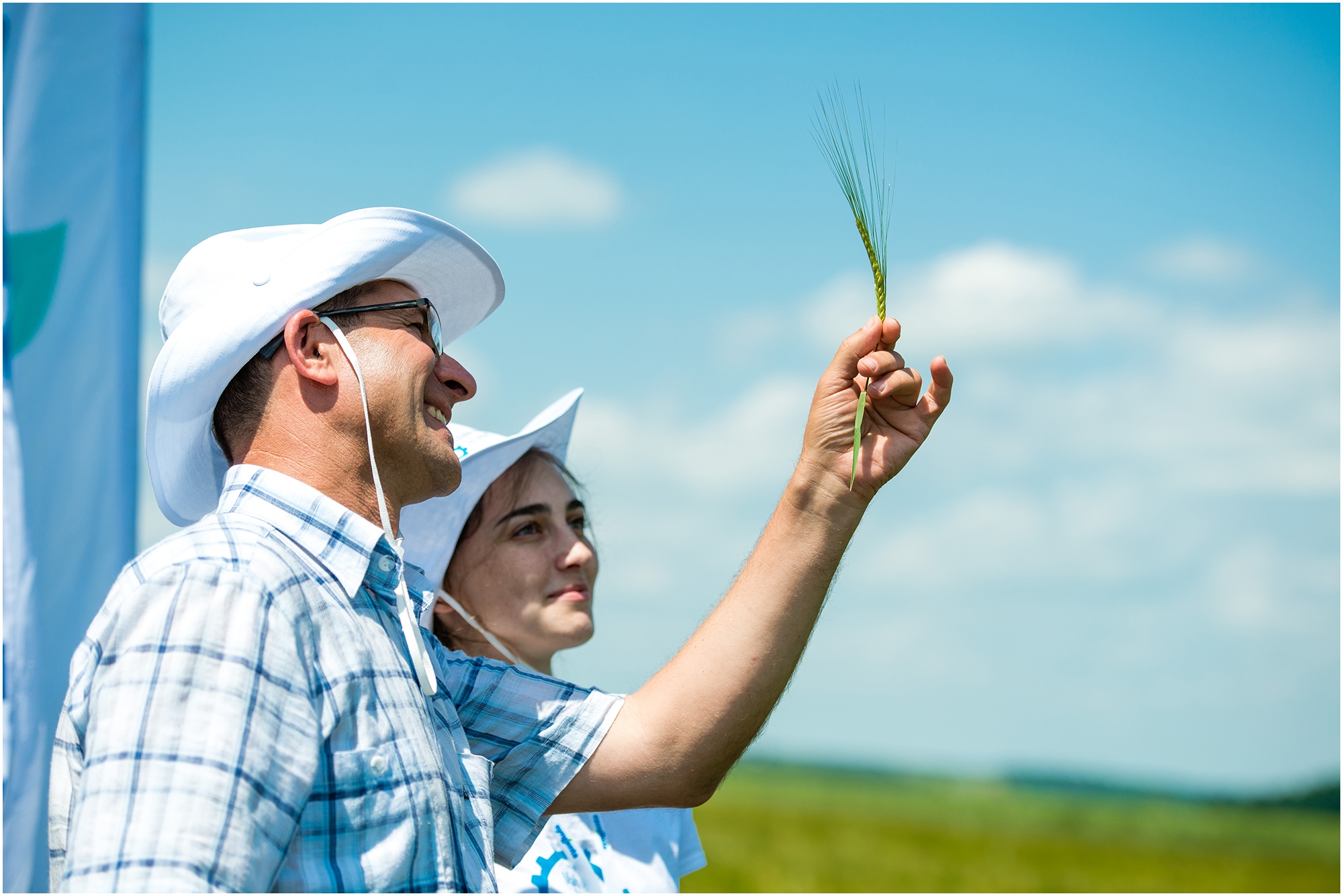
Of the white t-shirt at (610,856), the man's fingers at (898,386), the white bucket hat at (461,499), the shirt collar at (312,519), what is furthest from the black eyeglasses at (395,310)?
the white t-shirt at (610,856)

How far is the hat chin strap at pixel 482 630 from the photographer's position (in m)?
3.74

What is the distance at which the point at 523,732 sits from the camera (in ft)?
8.20

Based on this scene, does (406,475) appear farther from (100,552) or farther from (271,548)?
(100,552)

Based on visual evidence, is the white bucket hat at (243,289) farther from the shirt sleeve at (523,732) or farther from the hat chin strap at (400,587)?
the shirt sleeve at (523,732)

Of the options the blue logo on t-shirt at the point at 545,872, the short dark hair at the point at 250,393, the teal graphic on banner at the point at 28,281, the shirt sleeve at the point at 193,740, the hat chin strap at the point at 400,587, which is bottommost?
the blue logo on t-shirt at the point at 545,872

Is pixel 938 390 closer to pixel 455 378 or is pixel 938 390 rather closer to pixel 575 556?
pixel 455 378

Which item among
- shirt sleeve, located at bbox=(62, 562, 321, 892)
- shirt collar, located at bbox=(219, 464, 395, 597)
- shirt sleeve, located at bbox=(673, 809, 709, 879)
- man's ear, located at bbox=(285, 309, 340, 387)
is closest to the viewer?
shirt sleeve, located at bbox=(62, 562, 321, 892)

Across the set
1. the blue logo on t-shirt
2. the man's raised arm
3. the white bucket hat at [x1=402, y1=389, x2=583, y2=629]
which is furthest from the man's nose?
the blue logo on t-shirt

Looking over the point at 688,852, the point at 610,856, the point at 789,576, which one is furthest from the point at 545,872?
the point at 789,576

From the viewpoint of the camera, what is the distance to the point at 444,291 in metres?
2.60

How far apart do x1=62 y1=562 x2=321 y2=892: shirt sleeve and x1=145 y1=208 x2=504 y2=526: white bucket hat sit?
2.17 ft

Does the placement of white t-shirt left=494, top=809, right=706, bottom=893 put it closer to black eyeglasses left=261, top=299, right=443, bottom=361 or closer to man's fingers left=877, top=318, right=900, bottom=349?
black eyeglasses left=261, top=299, right=443, bottom=361

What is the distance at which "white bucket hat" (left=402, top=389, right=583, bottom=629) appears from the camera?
3789mm

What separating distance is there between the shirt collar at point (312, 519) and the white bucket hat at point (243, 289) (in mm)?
279
